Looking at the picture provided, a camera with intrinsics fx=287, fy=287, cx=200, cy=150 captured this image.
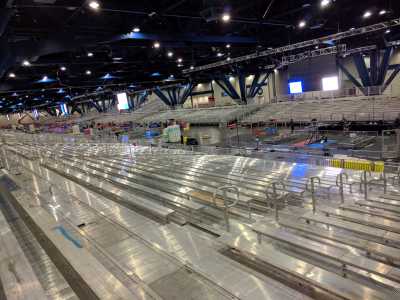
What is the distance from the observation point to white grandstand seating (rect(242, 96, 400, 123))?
20.0m

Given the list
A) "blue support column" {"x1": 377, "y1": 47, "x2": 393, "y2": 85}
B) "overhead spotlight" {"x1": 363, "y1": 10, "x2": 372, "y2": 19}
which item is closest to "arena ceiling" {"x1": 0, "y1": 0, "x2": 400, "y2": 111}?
"overhead spotlight" {"x1": 363, "y1": 10, "x2": 372, "y2": 19}

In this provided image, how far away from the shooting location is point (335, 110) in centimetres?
2298

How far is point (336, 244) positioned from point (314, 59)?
20.7m

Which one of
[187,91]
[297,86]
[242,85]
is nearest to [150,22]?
[297,86]

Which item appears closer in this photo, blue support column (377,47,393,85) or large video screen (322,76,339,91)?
large video screen (322,76,339,91)

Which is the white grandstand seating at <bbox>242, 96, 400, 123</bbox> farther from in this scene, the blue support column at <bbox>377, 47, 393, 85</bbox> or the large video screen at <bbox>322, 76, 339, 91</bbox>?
the blue support column at <bbox>377, 47, 393, 85</bbox>

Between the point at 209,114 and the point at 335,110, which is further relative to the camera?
the point at 209,114

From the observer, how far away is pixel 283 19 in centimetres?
1308

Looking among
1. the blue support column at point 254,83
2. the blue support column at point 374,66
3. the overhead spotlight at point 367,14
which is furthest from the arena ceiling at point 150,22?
the blue support column at point 254,83

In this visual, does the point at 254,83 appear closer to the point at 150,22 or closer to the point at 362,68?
the point at 362,68

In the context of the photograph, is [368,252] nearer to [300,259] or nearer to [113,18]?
[300,259]

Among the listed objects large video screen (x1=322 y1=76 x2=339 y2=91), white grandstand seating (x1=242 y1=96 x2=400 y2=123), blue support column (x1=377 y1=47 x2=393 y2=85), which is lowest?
white grandstand seating (x1=242 y1=96 x2=400 y2=123)

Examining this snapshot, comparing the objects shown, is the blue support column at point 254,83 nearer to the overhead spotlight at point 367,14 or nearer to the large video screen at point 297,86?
the large video screen at point 297,86

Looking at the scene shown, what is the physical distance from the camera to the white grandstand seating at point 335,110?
20.0m
